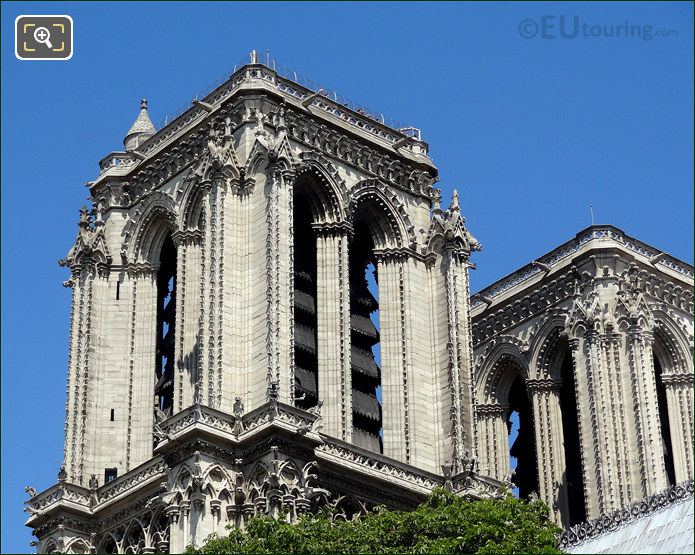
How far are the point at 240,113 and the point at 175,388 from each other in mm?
8493

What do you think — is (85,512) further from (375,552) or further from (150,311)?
(375,552)

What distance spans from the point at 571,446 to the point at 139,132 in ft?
56.8

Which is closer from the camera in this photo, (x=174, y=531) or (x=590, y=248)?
(x=174, y=531)

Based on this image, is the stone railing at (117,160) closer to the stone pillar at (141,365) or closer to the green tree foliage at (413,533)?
the stone pillar at (141,365)

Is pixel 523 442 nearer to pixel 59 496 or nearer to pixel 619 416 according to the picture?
pixel 619 416

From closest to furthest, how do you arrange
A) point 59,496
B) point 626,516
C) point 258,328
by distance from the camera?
1. point 626,516
2. point 258,328
3. point 59,496

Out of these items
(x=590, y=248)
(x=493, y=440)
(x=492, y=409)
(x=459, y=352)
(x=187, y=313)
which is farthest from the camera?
(x=492, y=409)

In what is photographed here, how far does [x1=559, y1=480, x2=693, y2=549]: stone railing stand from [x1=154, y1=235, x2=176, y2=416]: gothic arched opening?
506 inches

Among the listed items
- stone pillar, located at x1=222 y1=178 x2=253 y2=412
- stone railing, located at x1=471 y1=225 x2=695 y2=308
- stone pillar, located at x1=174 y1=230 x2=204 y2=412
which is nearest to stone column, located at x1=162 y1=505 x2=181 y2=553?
stone pillar, located at x1=222 y1=178 x2=253 y2=412

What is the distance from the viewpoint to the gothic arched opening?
70.6 metres

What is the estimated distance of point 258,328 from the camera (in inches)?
2576

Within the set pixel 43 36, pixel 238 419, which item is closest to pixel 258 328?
pixel 238 419

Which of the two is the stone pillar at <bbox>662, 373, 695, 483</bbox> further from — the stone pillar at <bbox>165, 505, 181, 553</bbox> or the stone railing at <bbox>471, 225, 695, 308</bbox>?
the stone pillar at <bbox>165, 505, 181, 553</bbox>

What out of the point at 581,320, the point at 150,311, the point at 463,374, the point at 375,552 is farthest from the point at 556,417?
Result: the point at 375,552
